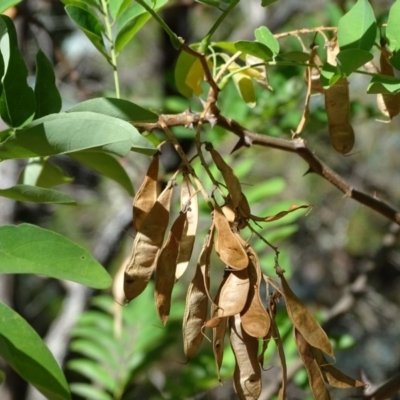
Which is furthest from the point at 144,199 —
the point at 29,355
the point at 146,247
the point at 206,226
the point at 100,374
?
the point at 206,226

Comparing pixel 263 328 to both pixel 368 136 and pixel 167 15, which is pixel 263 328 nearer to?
pixel 167 15

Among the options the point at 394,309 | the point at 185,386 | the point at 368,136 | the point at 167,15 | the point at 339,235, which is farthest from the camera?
the point at 368,136

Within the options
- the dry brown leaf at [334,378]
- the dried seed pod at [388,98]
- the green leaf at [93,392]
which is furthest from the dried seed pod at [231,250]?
the green leaf at [93,392]

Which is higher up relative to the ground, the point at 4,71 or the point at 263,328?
the point at 4,71

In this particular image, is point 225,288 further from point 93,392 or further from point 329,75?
point 93,392

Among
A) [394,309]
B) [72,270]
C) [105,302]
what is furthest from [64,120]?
[394,309]

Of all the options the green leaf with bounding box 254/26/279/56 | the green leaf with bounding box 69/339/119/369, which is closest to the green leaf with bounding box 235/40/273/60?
the green leaf with bounding box 254/26/279/56
